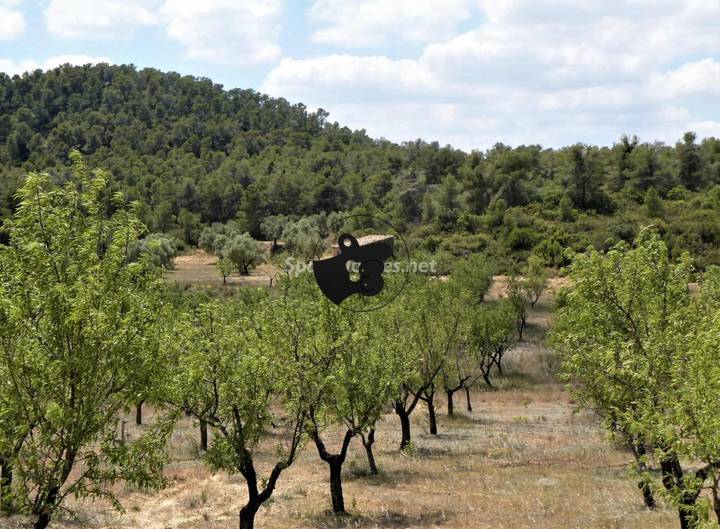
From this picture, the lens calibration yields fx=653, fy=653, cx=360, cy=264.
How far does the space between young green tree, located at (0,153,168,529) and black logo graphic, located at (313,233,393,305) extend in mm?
5539

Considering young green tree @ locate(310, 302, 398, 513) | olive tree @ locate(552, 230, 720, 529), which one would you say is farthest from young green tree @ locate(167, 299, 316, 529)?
olive tree @ locate(552, 230, 720, 529)

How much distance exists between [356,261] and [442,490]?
1416 centimetres

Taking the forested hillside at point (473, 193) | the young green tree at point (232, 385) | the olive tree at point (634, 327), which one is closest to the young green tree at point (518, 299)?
the forested hillside at point (473, 193)

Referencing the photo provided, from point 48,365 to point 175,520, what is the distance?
1352cm

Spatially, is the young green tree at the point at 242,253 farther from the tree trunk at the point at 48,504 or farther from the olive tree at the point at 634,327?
the tree trunk at the point at 48,504

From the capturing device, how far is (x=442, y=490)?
27.8 meters

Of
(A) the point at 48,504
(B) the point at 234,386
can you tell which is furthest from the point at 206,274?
(A) the point at 48,504

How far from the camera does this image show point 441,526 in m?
22.7

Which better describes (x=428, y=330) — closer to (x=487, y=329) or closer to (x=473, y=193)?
(x=487, y=329)

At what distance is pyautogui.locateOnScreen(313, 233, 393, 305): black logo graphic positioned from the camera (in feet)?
57.7

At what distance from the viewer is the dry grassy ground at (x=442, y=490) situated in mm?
23047

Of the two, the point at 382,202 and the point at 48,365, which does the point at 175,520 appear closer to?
the point at 48,365

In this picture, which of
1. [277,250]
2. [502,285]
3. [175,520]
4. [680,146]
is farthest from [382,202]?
[175,520]

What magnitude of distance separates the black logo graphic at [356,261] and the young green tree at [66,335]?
218 inches
